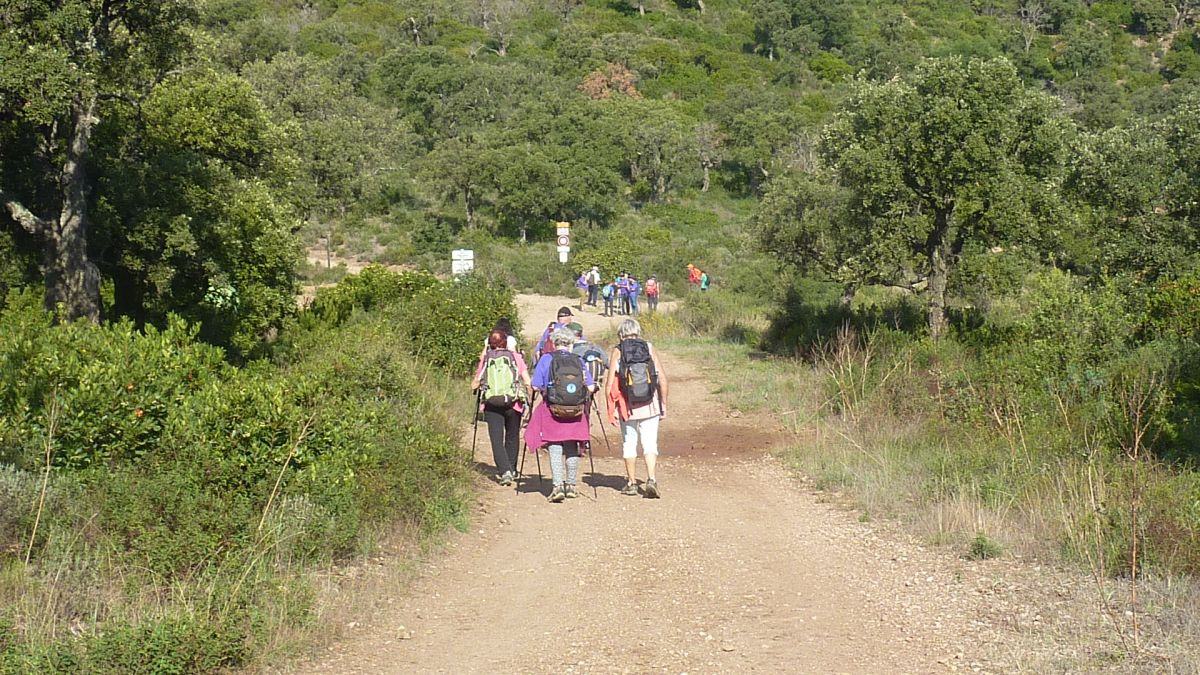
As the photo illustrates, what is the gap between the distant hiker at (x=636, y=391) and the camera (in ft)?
30.3

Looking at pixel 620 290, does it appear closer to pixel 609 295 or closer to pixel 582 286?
pixel 609 295

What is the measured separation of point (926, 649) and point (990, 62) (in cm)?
1423

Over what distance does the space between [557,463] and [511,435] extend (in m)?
0.87

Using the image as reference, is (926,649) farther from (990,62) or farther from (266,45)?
(266,45)

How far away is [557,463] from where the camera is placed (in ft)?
31.1

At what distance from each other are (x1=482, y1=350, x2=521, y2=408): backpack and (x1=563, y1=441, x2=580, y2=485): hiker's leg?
684 mm

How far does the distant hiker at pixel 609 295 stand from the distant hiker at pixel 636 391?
79.3 feet

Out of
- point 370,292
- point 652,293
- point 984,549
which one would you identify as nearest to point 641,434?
point 984,549

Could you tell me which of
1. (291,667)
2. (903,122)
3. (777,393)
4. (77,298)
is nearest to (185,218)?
(77,298)

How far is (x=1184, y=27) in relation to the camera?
95.2m

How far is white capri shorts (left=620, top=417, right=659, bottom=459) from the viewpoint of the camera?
9453 millimetres

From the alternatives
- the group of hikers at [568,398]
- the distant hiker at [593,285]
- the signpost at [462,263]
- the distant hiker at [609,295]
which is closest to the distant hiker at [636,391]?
the group of hikers at [568,398]

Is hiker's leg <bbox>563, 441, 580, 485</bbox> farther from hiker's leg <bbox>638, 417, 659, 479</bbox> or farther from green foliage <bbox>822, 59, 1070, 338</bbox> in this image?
green foliage <bbox>822, 59, 1070, 338</bbox>

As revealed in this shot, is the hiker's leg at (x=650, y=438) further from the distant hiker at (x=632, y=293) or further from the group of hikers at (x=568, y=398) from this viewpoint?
the distant hiker at (x=632, y=293)
